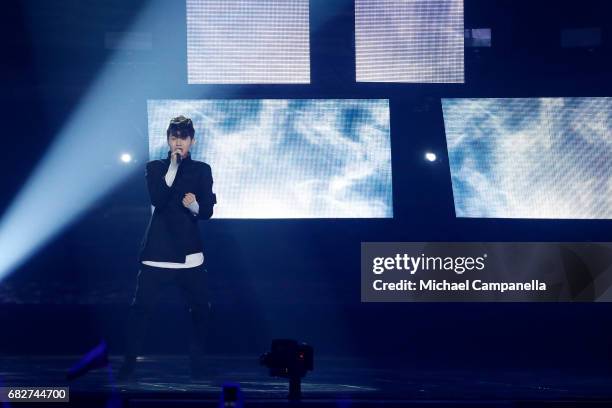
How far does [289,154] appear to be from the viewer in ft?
30.8

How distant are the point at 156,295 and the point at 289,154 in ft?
6.57

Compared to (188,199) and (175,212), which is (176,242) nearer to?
(175,212)

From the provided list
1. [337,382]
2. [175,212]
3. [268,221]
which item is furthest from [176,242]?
[268,221]

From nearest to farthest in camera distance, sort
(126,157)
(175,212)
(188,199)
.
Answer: (188,199)
(175,212)
(126,157)

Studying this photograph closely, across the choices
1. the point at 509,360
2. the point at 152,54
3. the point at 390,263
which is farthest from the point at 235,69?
the point at 509,360

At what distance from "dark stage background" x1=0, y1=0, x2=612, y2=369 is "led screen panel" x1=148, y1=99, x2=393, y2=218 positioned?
0.35ft

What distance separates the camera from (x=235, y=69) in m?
9.48

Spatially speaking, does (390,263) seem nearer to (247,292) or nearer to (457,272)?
(457,272)

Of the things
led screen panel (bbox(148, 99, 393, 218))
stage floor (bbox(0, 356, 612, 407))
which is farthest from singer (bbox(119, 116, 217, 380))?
led screen panel (bbox(148, 99, 393, 218))

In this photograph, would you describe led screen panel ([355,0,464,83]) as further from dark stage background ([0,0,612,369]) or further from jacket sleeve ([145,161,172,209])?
jacket sleeve ([145,161,172,209])

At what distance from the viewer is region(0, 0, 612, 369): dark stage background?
945 cm

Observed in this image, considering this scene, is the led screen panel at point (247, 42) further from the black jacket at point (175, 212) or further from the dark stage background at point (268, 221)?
Answer: the black jacket at point (175, 212)

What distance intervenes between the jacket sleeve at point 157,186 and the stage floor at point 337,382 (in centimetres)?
129

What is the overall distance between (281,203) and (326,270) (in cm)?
72
